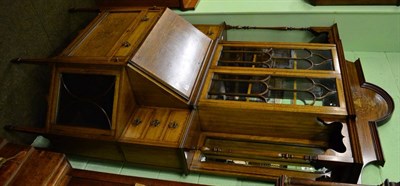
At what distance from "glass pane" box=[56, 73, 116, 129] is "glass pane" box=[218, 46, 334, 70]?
2.69ft

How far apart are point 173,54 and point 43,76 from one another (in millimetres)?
1010

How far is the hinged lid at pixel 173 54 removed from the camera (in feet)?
5.85

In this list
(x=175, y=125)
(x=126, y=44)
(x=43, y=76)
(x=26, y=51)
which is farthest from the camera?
(x=43, y=76)

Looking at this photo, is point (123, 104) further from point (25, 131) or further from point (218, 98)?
point (25, 131)

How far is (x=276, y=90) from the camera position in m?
1.93

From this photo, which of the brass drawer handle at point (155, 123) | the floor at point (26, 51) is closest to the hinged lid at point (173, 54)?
the brass drawer handle at point (155, 123)

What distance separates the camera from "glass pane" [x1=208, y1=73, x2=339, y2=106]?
1.87 metres

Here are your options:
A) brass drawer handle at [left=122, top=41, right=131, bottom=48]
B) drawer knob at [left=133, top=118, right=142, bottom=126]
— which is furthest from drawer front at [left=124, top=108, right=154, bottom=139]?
brass drawer handle at [left=122, top=41, right=131, bottom=48]

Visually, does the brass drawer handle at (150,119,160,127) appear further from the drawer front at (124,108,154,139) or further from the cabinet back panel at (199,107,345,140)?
the cabinet back panel at (199,107,345,140)

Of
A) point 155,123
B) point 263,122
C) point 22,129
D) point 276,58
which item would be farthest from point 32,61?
point 276,58

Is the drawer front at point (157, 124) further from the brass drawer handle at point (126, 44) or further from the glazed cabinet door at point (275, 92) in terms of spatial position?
the brass drawer handle at point (126, 44)

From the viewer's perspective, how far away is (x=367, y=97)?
210 cm

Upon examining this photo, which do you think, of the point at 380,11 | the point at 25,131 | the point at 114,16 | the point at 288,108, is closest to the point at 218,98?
the point at 288,108

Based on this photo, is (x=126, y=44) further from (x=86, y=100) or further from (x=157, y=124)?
(x=157, y=124)
